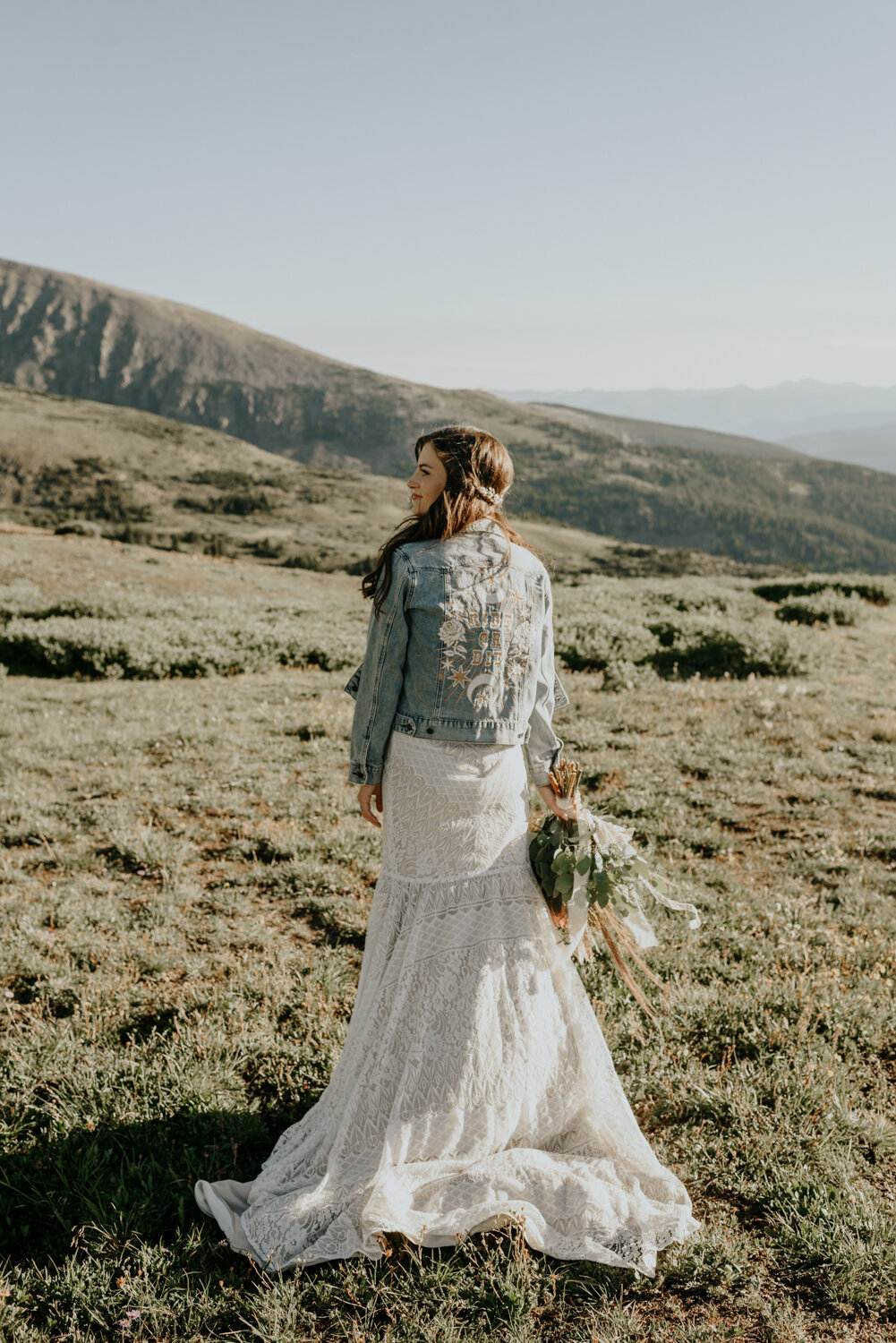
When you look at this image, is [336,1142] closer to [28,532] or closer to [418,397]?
[28,532]

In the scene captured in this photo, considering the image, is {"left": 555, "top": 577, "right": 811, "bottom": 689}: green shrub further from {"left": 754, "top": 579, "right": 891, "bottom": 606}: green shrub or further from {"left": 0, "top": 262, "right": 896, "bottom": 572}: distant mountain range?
{"left": 0, "top": 262, "right": 896, "bottom": 572}: distant mountain range

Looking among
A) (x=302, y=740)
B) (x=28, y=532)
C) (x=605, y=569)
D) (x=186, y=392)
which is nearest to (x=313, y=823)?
(x=302, y=740)

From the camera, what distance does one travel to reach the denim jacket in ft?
9.55

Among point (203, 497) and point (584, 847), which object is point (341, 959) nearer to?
point (584, 847)

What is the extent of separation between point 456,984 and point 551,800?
821 millimetres

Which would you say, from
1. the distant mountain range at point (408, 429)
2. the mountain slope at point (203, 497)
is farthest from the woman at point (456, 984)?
the distant mountain range at point (408, 429)

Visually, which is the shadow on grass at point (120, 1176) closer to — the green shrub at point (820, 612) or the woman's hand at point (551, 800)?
the woman's hand at point (551, 800)

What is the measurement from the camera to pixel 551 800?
3256 mm

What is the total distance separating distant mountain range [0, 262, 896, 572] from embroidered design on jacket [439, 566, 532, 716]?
94.5 metres

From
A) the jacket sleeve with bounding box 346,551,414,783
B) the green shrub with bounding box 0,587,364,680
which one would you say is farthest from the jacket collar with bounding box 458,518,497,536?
the green shrub with bounding box 0,587,364,680

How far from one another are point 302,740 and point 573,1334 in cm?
690

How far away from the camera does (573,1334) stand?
271 centimetres

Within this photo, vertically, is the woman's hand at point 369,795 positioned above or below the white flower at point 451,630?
below

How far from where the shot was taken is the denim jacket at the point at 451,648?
9.55 ft
